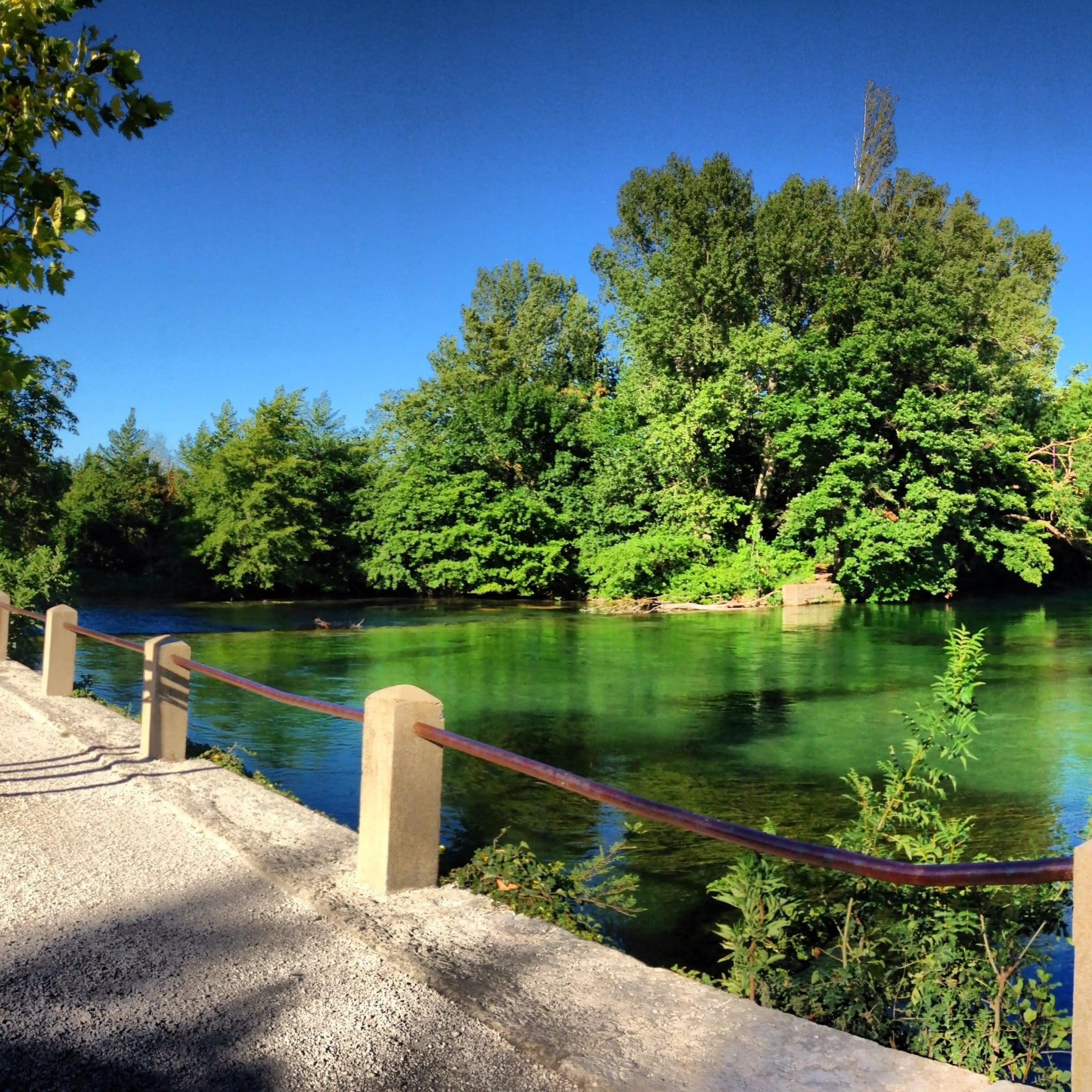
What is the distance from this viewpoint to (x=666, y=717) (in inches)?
520

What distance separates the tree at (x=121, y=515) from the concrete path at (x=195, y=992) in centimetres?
3465

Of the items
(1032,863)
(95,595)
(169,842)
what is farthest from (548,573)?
(1032,863)

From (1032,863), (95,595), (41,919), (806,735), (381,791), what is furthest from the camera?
(95,595)

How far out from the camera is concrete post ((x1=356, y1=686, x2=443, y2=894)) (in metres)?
3.80

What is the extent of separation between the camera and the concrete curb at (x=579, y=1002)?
2439 mm

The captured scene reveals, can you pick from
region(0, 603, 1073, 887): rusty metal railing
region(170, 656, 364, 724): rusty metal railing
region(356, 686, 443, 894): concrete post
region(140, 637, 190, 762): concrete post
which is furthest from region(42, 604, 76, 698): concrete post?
region(0, 603, 1073, 887): rusty metal railing

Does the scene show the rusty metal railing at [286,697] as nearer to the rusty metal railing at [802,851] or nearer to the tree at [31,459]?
the rusty metal railing at [802,851]

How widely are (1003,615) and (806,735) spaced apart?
1840 cm

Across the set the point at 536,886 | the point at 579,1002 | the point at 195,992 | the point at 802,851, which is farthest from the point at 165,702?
the point at 802,851

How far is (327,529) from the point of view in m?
36.2

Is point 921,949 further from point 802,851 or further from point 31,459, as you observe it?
point 31,459

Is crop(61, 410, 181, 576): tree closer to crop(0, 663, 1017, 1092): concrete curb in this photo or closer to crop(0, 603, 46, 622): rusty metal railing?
crop(0, 603, 46, 622): rusty metal railing

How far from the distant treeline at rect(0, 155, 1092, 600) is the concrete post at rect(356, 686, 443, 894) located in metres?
28.2

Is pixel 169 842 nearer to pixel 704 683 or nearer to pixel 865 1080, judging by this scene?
pixel 865 1080
